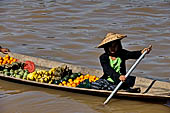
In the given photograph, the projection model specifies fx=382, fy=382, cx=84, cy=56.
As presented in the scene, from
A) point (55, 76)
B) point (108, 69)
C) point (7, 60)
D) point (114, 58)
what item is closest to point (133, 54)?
point (114, 58)

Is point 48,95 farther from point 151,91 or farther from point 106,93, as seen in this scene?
point 151,91

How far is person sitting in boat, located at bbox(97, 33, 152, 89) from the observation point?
5383 millimetres

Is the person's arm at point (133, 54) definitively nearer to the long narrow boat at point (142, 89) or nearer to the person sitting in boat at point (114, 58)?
the person sitting in boat at point (114, 58)

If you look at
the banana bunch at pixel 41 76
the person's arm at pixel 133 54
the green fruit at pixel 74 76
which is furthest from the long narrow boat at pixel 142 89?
the person's arm at pixel 133 54

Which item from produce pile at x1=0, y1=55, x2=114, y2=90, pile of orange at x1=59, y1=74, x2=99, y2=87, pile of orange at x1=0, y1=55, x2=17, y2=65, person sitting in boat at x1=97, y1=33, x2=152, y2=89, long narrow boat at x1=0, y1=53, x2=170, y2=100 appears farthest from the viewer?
pile of orange at x1=0, y1=55, x2=17, y2=65

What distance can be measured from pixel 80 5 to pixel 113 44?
769 centimetres

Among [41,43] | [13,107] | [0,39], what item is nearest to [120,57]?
[13,107]

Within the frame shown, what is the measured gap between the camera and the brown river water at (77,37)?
18.3 feet

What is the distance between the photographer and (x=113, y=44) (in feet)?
17.6

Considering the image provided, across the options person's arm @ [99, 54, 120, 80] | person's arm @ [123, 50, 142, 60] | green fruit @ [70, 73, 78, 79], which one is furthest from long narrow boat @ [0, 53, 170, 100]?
person's arm @ [123, 50, 142, 60]

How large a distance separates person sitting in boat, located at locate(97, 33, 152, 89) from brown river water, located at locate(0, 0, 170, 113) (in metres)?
0.35

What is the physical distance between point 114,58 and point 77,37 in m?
4.00

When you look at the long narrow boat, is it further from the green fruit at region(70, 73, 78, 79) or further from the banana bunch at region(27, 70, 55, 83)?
the green fruit at region(70, 73, 78, 79)

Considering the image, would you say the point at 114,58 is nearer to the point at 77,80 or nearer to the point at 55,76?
the point at 77,80
